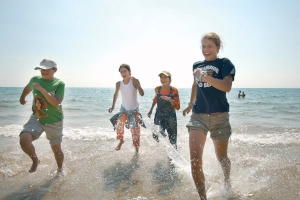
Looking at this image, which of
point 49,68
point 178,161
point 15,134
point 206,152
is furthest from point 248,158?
point 15,134

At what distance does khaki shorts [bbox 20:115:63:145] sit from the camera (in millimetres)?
3889

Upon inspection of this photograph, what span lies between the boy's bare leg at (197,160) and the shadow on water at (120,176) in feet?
4.15

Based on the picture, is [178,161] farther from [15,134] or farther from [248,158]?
[15,134]

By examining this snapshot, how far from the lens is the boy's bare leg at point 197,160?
2879 millimetres

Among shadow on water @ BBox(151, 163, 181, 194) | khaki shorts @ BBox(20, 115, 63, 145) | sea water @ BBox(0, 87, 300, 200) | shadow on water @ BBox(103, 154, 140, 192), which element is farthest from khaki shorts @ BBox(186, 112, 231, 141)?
khaki shorts @ BBox(20, 115, 63, 145)

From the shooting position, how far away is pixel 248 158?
542 cm

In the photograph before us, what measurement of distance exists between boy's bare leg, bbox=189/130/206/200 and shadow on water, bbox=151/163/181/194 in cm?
75

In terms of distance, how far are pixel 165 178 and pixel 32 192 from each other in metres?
2.08

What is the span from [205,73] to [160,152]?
3355 millimetres

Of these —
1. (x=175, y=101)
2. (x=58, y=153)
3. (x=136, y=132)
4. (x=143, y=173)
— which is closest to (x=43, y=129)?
(x=58, y=153)

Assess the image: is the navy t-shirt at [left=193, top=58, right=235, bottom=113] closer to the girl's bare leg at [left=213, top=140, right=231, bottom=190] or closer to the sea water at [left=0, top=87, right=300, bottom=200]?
the girl's bare leg at [left=213, top=140, right=231, bottom=190]

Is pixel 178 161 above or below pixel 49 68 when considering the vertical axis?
below

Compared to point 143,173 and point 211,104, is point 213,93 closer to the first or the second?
point 211,104

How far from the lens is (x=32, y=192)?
3.54 m
